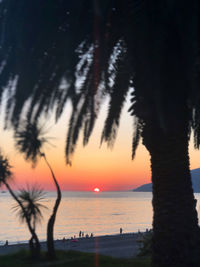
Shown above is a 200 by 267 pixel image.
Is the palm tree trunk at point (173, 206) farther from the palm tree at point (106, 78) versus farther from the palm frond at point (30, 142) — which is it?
the palm frond at point (30, 142)

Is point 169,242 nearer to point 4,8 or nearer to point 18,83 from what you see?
point 18,83

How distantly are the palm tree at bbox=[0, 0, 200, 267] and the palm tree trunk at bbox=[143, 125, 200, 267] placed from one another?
0.02 metres

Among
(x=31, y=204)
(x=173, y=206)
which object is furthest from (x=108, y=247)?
(x=173, y=206)

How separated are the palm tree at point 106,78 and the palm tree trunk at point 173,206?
22mm

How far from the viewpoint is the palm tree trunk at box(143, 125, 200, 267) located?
8383mm

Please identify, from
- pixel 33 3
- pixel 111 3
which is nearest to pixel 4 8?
pixel 33 3

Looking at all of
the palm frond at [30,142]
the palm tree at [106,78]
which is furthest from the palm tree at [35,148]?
the palm tree at [106,78]

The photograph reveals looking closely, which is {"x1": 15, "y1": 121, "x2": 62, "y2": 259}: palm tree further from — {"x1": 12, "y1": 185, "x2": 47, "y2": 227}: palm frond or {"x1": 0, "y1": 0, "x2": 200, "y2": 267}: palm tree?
{"x1": 0, "y1": 0, "x2": 200, "y2": 267}: palm tree

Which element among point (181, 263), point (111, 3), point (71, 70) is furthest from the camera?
point (181, 263)

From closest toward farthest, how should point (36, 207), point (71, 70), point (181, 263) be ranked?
point (71, 70)
point (181, 263)
point (36, 207)

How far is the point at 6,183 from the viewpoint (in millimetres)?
20578

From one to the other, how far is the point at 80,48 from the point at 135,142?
4.14m

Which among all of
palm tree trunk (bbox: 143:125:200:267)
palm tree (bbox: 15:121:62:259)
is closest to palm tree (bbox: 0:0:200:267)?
palm tree trunk (bbox: 143:125:200:267)

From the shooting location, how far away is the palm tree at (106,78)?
7.42 meters
